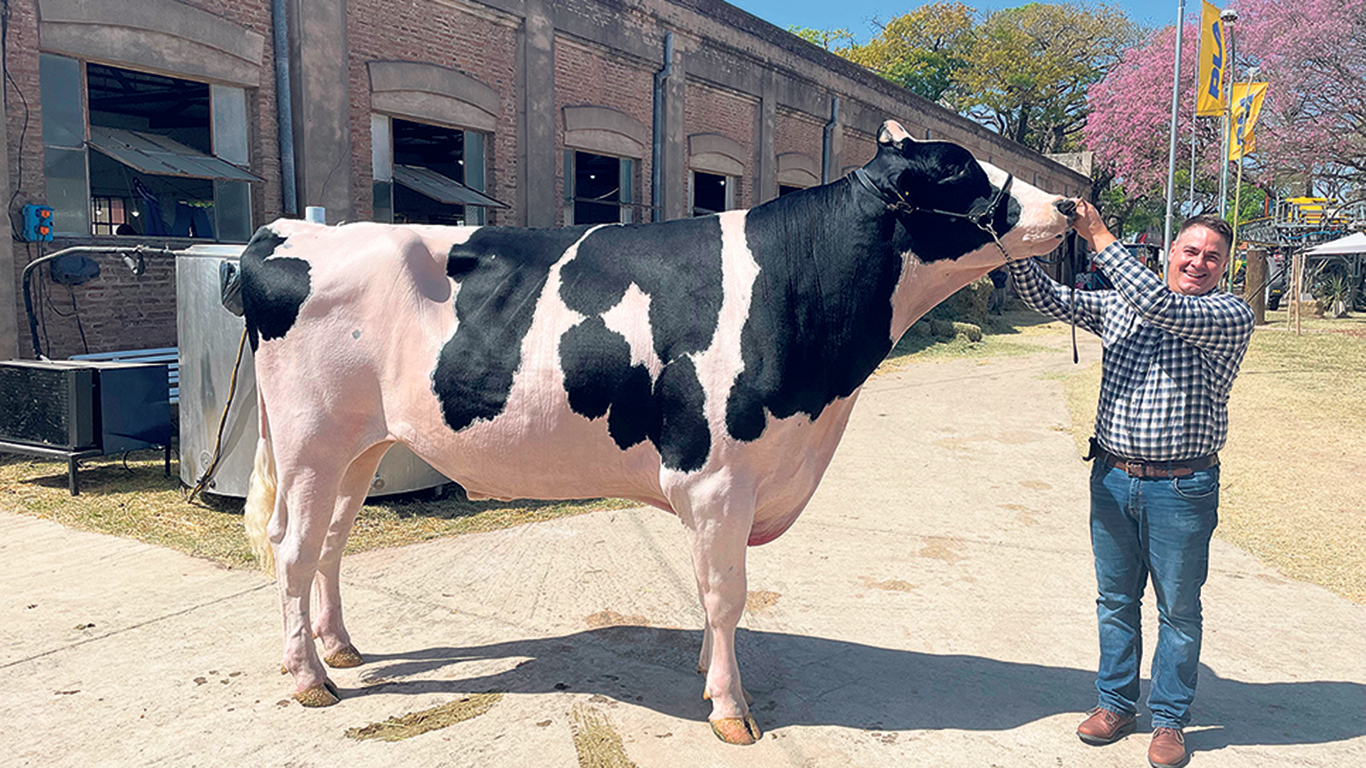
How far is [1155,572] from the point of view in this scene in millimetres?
3154

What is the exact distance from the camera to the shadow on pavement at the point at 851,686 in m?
3.36

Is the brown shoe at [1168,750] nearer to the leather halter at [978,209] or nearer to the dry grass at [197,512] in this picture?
the leather halter at [978,209]

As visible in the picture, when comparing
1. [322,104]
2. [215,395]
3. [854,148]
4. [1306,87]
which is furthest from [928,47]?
[215,395]

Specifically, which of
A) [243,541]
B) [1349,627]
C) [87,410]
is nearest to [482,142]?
[87,410]

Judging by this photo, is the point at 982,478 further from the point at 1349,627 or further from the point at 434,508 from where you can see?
the point at 434,508

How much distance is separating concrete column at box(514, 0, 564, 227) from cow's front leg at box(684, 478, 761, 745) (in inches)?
411

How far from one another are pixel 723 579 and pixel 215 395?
4.60 meters

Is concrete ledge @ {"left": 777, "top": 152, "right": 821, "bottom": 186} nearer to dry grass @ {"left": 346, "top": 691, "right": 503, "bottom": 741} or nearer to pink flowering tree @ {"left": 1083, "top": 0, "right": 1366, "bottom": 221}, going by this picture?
pink flowering tree @ {"left": 1083, "top": 0, "right": 1366, "bottom": 221}

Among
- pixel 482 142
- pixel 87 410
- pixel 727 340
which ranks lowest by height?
pixel 87 410

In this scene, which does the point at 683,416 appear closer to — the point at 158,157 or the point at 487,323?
the point at 487,323

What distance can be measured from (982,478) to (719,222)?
16.3 ft

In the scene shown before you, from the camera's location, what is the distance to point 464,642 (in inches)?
159

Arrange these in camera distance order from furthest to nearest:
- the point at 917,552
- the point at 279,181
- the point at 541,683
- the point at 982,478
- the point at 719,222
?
the point at 279,181 → the point at 982,478 → the point at 917,552 → the point at 541,683 → the point at 719,222

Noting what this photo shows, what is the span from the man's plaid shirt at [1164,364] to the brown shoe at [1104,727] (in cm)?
95
